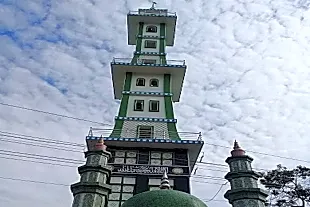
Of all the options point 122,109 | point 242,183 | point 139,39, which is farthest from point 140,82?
point 242,183

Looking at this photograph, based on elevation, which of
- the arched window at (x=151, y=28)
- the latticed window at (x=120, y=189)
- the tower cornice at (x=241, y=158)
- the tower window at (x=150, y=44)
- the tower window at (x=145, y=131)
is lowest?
the tower cornice at (x=241, y=158)

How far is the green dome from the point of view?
8054 mm

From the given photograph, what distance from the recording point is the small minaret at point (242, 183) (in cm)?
977

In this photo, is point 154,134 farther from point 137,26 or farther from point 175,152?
point 137,26

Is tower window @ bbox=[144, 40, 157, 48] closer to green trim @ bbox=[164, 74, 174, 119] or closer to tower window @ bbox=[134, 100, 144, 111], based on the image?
green trim @ bbox=[164, 74, 174, 119]

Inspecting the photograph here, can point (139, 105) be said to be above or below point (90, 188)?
above

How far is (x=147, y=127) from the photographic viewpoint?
18.0 meters

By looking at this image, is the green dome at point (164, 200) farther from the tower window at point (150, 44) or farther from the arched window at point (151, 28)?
the arched window at point (151, 28)

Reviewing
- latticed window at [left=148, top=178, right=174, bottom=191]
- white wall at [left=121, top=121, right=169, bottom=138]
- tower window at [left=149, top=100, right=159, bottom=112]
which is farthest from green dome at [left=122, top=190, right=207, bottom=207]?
tower window at [left=149, top=100, right=159, bottom=112]

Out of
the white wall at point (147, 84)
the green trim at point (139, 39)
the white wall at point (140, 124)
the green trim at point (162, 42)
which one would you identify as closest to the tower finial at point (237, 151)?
the white wall at point (140, 124)

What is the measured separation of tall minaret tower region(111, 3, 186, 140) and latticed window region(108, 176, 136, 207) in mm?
2589

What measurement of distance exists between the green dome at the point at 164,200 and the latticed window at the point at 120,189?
6.43 m

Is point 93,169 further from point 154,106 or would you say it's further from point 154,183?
point 154,106

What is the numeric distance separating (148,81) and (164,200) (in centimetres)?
1309
